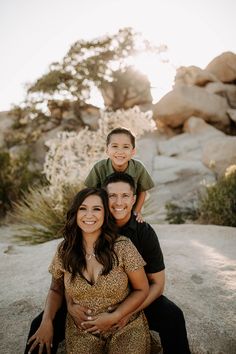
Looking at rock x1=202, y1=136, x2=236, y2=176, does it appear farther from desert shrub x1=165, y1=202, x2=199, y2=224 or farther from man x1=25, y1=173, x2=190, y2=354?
man x1=25, y1=173, x2=190, y2=354

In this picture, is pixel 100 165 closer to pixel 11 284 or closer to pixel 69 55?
pixel 11 284

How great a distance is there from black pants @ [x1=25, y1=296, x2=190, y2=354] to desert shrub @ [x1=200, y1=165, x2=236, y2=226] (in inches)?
193

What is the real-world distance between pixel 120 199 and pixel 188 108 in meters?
17.2

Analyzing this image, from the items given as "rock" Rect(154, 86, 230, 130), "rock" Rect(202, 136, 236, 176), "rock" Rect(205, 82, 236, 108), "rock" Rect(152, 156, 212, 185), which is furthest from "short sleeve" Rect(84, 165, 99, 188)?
"rock" Rect(205, 82, 236, 108)

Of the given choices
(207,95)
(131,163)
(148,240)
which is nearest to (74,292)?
(148,240)

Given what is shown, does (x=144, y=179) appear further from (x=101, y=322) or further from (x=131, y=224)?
(x=101, y=322)

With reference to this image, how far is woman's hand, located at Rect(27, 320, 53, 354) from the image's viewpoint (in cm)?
249

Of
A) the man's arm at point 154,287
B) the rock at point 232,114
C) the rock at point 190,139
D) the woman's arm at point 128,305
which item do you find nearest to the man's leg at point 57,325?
the woman's arm at point 128,305

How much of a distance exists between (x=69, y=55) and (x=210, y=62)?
29.5ft

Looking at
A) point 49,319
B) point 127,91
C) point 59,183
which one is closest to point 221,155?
point 59,183

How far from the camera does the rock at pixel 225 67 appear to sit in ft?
72.0

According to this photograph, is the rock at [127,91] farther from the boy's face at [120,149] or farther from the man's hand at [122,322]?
the man's hand at [122,322]

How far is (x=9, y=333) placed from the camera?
3129 mm

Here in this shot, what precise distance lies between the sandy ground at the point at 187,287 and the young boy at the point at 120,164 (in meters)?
1.00
